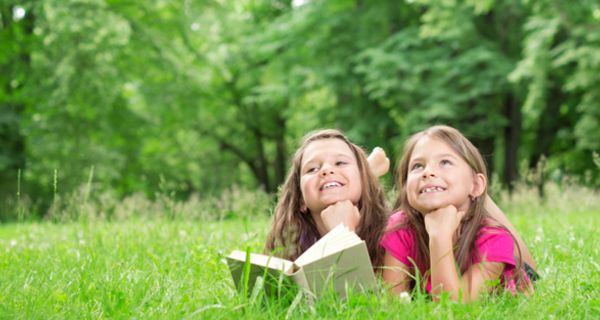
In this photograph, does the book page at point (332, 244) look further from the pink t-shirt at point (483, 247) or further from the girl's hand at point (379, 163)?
the girl's hand at point (379, 163)

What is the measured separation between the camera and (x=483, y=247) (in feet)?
9.29

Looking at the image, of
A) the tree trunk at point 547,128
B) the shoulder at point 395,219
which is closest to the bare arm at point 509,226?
the shoulder at point 395,219

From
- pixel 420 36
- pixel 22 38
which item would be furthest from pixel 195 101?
pixel 420 36

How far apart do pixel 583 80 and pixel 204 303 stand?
1146 centimetres

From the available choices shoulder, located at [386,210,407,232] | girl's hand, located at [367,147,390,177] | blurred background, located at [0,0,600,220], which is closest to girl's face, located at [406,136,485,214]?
shoulder, located at [386,210,407,232]

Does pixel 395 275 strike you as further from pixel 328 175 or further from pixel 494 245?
pixel 328 175

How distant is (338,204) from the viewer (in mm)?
3053

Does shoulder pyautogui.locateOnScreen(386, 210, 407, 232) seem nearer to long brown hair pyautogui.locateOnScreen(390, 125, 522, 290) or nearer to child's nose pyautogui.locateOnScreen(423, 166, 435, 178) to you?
long brown hair pyautogui.locateOnScreen(390, 125, 522, 290)

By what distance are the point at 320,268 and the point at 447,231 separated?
0.60 meters

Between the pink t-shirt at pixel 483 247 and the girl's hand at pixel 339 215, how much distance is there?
0.18 m

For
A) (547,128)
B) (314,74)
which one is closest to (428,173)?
(314,74)

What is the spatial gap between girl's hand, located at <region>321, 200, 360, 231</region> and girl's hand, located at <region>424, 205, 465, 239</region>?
1.34ft

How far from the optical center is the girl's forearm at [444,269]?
8.70 feet

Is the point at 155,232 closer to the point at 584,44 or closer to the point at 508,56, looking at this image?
the point at 584,44
